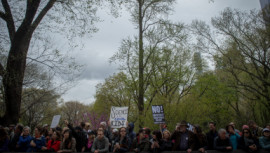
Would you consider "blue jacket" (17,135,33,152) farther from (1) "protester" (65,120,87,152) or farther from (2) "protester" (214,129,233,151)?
(2) "protester" (214,129,233,151)

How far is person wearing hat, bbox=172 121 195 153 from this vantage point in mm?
6605

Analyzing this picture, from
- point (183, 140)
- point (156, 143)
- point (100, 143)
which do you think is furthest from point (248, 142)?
point (100, 143)

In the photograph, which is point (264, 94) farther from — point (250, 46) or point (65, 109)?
point (65, 109)

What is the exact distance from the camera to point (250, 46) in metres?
19.3

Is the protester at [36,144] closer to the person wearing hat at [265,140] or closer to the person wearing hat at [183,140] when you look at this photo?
the person wearing hat at [183,140]

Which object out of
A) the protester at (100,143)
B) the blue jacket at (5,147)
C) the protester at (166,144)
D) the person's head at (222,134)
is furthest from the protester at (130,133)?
the blue jacket at (5,147)

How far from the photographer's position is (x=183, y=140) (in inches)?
268

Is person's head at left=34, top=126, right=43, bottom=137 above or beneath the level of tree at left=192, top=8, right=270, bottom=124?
beneath

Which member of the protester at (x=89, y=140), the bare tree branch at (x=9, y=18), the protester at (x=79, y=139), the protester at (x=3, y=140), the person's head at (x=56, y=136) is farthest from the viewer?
the bare tree branch at (x=9, y=18)

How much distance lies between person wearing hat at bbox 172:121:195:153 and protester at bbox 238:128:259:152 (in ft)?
5.14

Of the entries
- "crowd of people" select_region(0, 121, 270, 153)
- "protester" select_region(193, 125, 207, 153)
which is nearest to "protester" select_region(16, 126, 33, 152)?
"crowd of people" select_region(0, 121, 270, 153)

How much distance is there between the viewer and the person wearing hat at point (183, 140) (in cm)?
661

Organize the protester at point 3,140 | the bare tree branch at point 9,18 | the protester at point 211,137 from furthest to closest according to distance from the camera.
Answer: the bare tree branch at point 9,18 < the protester at point 211,137 < the protester at point 3,140

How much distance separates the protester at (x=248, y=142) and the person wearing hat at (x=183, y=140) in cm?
157
